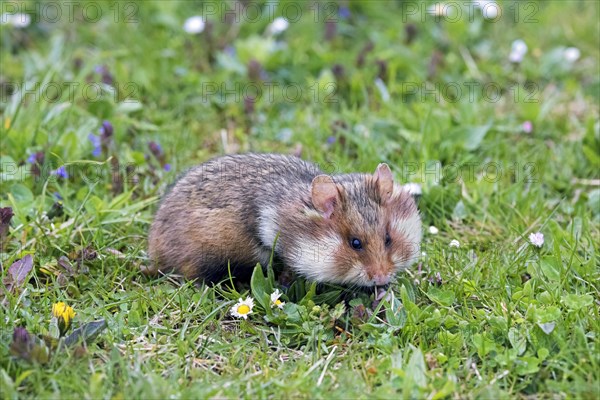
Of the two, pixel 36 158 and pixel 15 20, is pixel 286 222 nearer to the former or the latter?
pixel 36 158

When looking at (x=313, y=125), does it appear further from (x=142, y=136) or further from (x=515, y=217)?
(x=515, y=217)

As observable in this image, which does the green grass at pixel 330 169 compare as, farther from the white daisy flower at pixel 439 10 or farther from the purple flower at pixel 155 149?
the white daisy flower at pixel 439 10

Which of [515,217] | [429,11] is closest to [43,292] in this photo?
[515,217]

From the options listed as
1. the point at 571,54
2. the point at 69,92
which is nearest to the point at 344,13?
the point at 571,54

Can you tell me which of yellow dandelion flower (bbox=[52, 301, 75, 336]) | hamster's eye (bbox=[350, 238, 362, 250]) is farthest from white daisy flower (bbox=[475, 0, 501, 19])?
yellow dandelion flower (bbox=[52, 301, 75, 336])

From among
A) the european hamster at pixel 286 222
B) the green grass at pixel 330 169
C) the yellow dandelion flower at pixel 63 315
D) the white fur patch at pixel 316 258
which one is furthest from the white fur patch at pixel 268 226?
the yellow dandelion flower at pixel 63 315

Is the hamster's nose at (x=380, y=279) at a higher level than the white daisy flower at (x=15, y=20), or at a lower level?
lower
